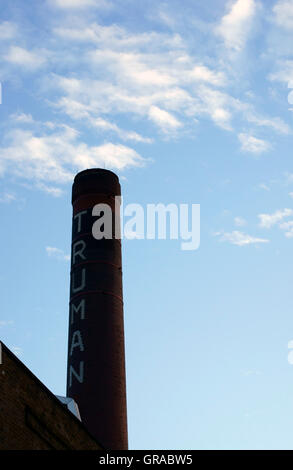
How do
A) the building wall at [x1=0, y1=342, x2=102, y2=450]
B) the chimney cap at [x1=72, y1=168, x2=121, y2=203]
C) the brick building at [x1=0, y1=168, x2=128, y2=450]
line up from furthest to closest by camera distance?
1. the chimney cap at [x1=72, y1=168, x2=121, y2=203]
2. the brick building at [x1=0, y1=168, x2=128, y2=450]
3. the building wall at [x1=0, y1=342, x2=102, y2=450]

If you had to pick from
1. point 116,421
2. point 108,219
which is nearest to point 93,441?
point 116,421

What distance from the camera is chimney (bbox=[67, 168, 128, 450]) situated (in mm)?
27453

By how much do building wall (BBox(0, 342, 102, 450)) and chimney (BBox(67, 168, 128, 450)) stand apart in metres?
10.2

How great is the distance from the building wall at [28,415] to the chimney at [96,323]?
1024cm

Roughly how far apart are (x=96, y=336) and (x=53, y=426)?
12690 millimetres

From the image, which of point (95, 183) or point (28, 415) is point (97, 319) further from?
point (28, 415)

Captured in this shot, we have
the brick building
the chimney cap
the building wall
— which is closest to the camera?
the building wall

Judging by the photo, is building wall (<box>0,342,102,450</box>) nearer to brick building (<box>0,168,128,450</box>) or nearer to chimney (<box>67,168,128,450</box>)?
brick building (<box>0,168,128,450</box>)

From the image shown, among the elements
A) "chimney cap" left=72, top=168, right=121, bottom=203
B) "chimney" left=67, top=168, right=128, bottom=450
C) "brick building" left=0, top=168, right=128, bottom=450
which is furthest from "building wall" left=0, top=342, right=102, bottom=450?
"chimney cap" left=72, top=168, right=121, bottom=203

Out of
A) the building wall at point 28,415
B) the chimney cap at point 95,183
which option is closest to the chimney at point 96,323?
the chimney cap at point 95,183

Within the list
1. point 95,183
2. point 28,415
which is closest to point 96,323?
point 95,183

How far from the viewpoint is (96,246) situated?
30.9 m
